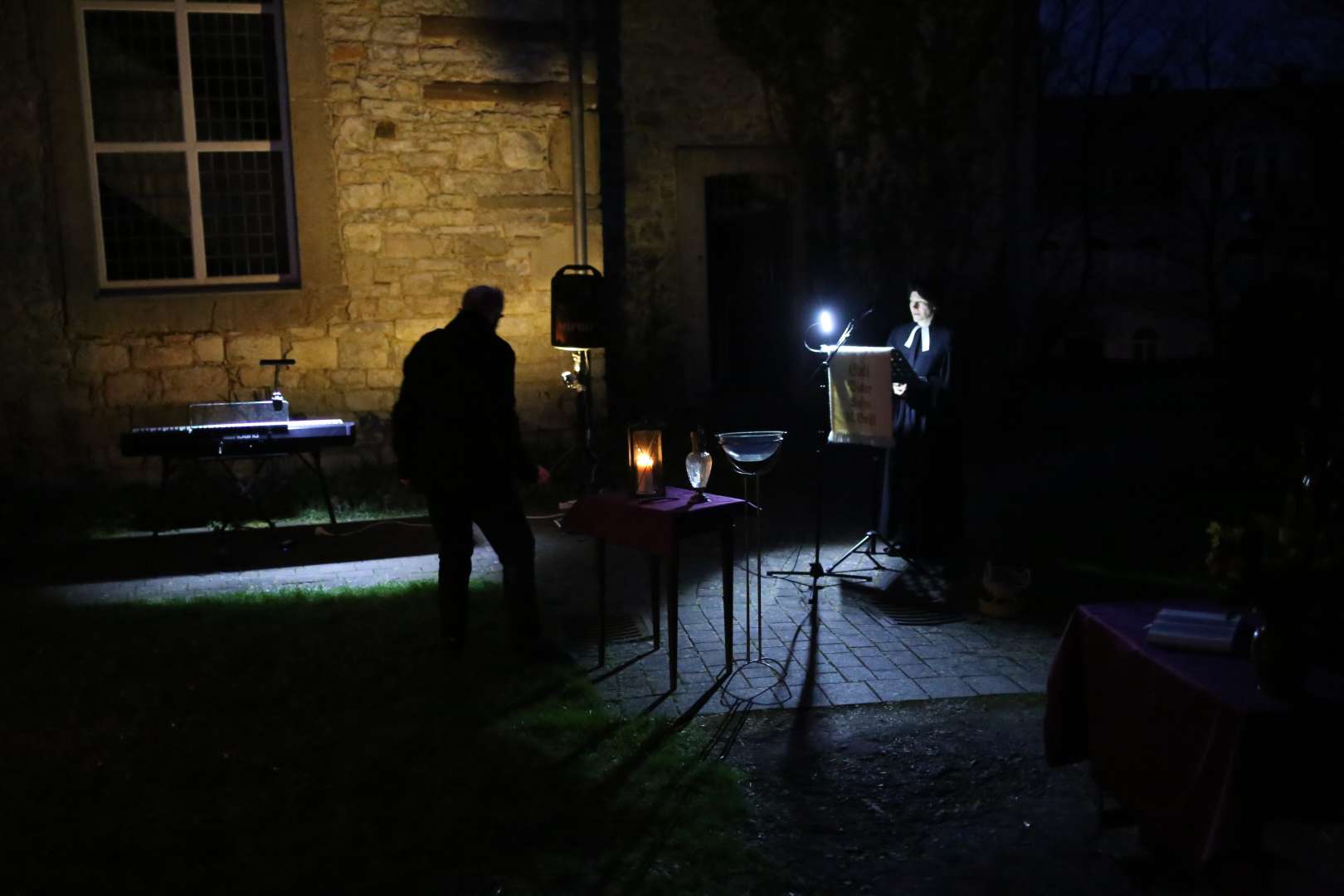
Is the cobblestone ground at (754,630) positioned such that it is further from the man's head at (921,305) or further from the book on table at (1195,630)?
the book on table at (1195,630)

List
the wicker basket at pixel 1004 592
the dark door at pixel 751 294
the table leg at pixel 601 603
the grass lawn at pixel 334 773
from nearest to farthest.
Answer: the grass lawn at pixel 334 773 < the table leg at pixel 601 603 < the wicker basket at pixel 1004 592 < the dark door at pixel 751 294

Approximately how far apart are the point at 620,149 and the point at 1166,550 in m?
6.65

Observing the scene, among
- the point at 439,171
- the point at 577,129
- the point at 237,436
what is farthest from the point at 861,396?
the point at 439,171

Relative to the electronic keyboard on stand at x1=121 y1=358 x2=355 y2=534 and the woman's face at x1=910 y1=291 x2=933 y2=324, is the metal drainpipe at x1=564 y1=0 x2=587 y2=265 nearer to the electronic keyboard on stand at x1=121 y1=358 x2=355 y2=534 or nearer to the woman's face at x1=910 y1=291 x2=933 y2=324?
the electronic keyboard on stand at x1=121 y1=358 x2=355 y2=534

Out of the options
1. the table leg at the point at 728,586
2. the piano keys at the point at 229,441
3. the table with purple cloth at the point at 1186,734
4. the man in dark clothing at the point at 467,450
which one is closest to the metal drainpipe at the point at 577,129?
the piano keys at the point at 229,441

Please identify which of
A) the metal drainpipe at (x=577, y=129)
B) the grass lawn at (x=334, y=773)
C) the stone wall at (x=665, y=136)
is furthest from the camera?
the stone wall at (x=665, y=136)

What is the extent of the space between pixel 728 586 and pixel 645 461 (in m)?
0.67

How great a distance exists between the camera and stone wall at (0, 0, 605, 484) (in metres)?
9.23

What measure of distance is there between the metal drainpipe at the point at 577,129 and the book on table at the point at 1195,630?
7593 millimetres

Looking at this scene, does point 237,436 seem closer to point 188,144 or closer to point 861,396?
point 188,144

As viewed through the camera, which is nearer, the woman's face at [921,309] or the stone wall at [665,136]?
the woman's face at [921,309]

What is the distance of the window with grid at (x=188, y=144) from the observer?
952 centimetres

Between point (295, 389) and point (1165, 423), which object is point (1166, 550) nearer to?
point (295, 389)

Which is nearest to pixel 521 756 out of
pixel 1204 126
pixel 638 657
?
pixel 638 657
